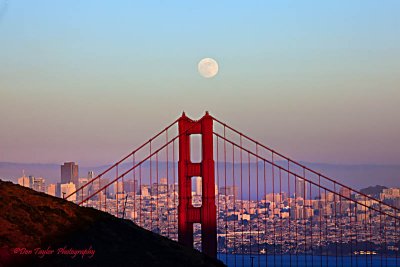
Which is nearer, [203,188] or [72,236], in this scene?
[72,236]

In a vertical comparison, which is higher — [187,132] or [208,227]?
[187,132]

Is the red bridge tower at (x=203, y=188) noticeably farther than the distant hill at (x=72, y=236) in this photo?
Yes

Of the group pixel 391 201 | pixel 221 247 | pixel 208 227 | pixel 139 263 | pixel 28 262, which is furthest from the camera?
pixel 391 201

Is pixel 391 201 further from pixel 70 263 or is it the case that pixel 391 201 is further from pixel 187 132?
pixel 70 263

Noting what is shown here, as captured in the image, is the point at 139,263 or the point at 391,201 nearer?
the point at 139,263

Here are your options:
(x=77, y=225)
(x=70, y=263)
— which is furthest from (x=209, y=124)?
(x=70, y=263)

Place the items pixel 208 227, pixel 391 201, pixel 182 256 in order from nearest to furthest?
pixel 182 256 → pixel 208 227 → pixel 391 201

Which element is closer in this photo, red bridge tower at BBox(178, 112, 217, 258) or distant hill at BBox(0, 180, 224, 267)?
distant hill at BBox(0, 180, 224, 267)

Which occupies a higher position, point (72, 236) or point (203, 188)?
point (203, 188)
